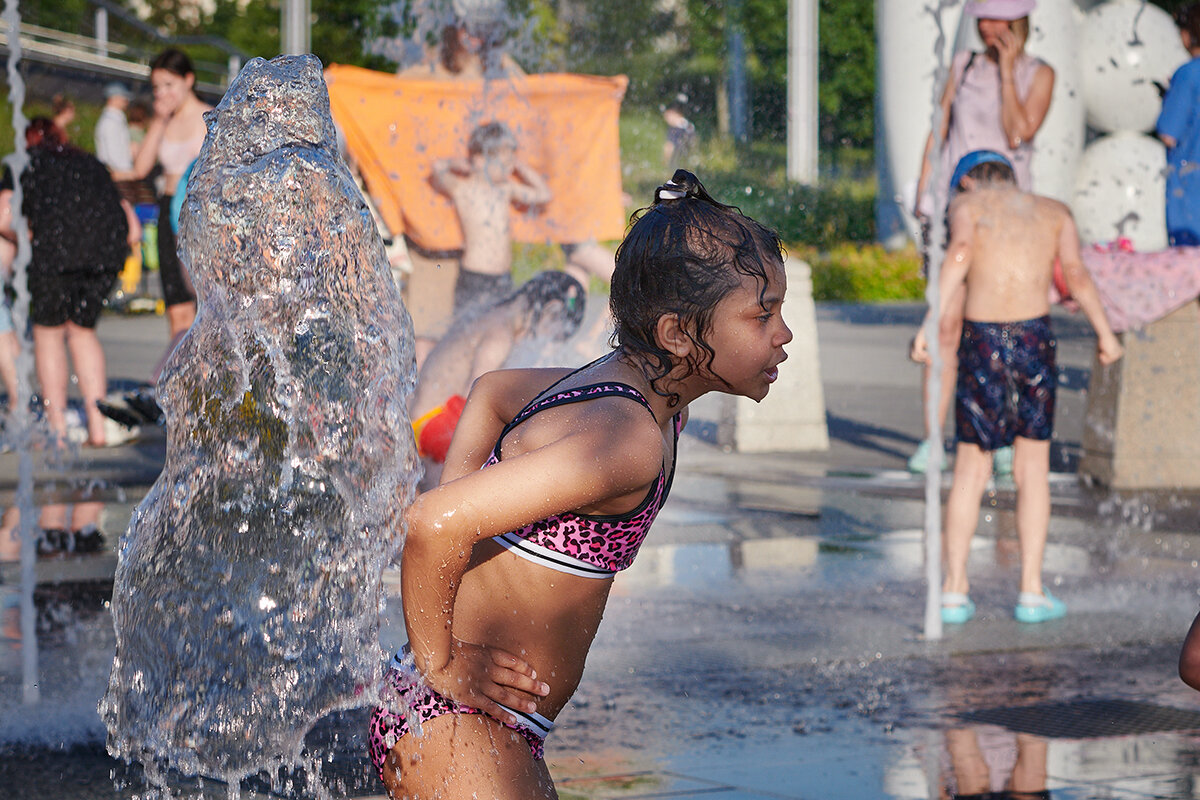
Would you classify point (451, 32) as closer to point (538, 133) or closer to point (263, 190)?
point (538, 133)

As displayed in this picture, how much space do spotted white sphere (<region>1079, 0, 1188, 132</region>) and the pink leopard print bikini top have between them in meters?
14.4

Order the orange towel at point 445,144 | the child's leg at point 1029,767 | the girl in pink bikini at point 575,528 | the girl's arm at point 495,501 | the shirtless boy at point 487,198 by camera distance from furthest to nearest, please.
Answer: the orange towel at point 445,144 → the shirtless boy at point 487,198 → the child's leg at point 1029,767 → the girl in pink bikini at point 575,528 → the girl's arm at point 495,501

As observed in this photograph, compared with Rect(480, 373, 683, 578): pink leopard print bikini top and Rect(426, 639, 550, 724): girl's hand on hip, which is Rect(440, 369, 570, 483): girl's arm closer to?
Rect(480, 373, 683, 578): pink leopard print bikini top

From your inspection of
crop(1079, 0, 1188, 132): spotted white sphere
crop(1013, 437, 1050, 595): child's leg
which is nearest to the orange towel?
crop(1013, 437, 1050, 595): child's leg

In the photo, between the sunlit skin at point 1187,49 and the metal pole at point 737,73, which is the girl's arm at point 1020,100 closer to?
the sunlit skin at point 1187,49

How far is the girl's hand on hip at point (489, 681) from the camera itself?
97.0 inches

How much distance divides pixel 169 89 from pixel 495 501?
9.00m

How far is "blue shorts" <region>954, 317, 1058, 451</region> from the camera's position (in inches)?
245

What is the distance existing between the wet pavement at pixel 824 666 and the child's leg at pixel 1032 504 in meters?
0.21

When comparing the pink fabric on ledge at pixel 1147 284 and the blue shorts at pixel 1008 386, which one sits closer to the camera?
the blue shorts at pixel 1008 386

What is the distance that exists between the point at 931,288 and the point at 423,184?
12.4 feet

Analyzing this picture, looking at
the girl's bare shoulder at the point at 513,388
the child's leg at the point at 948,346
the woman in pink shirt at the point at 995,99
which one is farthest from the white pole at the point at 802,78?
the girl's bare shoulder at the point at 513,388

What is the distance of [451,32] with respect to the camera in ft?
31.1

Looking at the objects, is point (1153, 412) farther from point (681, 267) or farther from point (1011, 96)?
point (681, 267)
